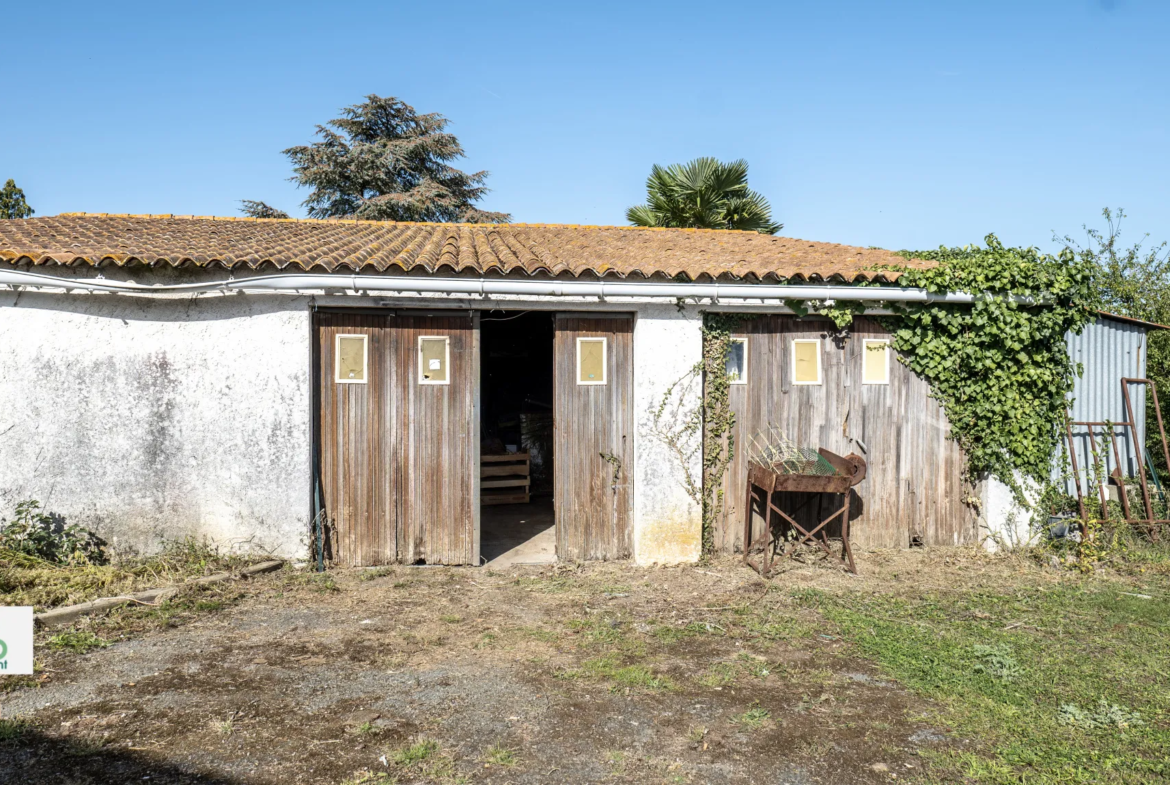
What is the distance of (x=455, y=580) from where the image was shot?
7.45 meters

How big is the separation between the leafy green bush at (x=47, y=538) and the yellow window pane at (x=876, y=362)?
8204 millimetres

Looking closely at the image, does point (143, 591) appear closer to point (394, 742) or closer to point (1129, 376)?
point (394, 742)

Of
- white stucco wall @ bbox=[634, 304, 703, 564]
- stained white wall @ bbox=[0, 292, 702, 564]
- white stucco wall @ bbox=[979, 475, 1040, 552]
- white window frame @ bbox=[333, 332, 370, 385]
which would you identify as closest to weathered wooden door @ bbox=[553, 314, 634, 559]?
white stucco wall @ bbox=[634, 304, 703, 564]

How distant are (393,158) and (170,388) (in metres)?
19.3

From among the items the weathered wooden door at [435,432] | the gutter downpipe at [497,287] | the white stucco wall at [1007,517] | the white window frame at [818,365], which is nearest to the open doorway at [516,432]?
the weathered wooden door at [435,432]

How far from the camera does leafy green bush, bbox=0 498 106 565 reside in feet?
23.0

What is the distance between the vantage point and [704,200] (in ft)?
51.3

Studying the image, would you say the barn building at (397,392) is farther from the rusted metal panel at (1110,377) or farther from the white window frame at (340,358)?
the rusted metal panel at (1110,377)

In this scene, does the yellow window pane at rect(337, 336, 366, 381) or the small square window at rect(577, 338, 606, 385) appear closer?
the yellow window pane at rect(337, 336, 366, 381)

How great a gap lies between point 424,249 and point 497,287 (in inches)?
58.7

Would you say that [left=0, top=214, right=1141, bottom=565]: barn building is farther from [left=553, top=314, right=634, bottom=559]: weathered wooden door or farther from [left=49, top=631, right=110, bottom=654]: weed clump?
[left=49, top=631, right=110, bottom=654]: weed clump

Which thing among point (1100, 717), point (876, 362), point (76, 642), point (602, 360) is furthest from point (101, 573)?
point (876, 362)

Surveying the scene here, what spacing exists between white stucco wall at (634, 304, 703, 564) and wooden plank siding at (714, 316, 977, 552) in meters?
0.53

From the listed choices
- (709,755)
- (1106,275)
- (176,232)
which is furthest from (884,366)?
(1106,275)
